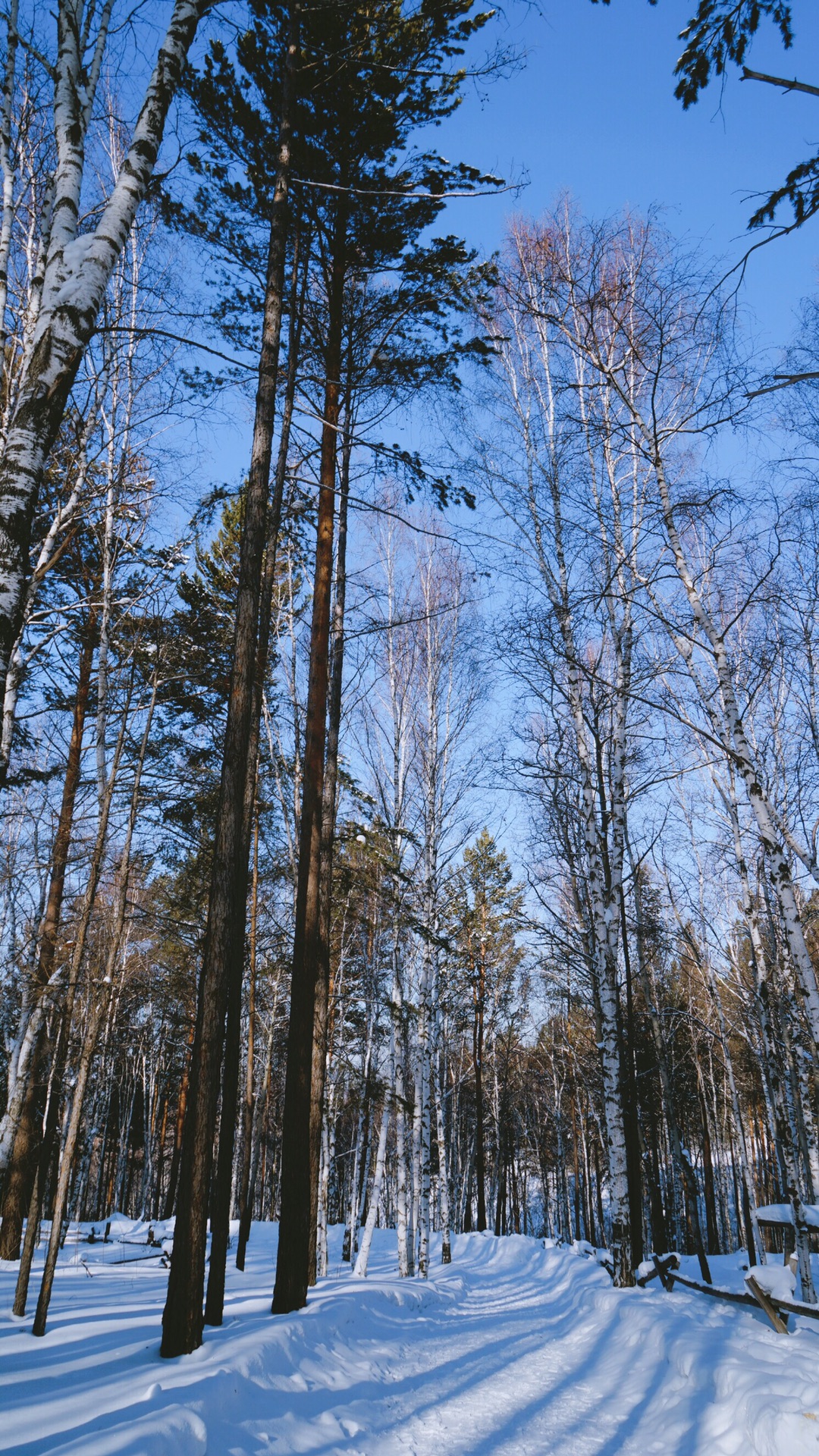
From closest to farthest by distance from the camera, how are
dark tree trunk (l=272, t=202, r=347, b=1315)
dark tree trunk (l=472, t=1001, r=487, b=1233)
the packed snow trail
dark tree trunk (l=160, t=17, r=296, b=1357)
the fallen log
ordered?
the packed snow trail → dark tree trunk (l=160, t=17, r=296, b=1357) → dark tree trunk (l=272, t=202, r=347, b=1315) → the fallen log → dark tree trunk (l=472, t=1001, r=487, b=1233)

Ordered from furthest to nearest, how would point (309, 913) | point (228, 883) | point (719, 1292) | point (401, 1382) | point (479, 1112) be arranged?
point (479, 1112), point (719, 1292), point (309, 913), point (401, 1382), point (228, 883)

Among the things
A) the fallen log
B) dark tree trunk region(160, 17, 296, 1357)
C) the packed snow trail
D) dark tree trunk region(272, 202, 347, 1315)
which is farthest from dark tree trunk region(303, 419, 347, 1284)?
the fallen log

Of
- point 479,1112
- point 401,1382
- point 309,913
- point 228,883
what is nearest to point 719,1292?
point 401,1382

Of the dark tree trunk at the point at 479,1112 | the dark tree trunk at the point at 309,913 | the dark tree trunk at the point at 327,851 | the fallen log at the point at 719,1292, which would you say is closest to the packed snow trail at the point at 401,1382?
the fallen log at the point at 719,1292

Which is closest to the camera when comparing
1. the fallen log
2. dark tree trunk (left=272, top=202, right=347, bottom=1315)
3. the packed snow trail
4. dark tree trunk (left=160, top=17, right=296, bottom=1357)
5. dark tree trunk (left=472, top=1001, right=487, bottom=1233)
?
the packed snow trail

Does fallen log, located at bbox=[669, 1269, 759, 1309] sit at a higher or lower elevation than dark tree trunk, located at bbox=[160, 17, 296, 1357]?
lower

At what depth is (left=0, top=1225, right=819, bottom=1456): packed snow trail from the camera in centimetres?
338

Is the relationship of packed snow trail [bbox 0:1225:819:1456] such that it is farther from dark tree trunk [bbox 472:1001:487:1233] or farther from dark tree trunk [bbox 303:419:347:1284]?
dark tree trunk [bbox 472:1001:487:1233]

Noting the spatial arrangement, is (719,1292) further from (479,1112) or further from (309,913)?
(479,1112)

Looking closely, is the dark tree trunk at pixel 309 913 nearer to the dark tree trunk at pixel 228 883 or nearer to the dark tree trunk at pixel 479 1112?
the dark tree trunk at pixel 228 883

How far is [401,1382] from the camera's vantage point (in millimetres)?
5250

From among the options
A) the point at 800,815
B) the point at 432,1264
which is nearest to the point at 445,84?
the point at 800,815

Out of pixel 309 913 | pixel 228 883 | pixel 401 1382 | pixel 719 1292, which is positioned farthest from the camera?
pixel 719 1292

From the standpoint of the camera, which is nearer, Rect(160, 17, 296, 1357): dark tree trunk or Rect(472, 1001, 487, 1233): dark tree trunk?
Rect(160, 17, 296, 1357): dark tree trunk
